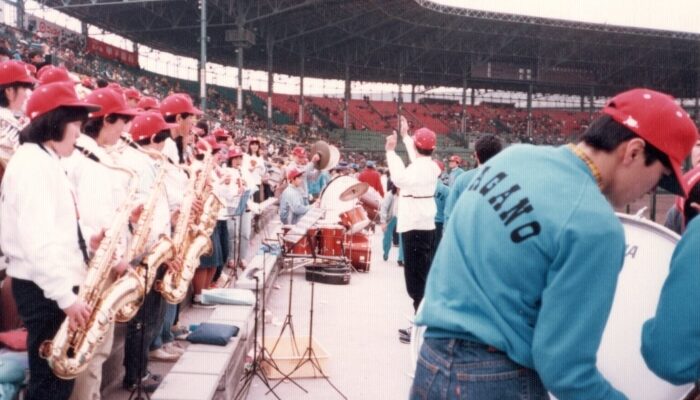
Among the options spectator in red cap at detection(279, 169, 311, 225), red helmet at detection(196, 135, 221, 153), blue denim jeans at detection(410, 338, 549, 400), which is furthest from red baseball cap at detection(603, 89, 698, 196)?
spectator in red cap at detection(279, 169, 311, 225)

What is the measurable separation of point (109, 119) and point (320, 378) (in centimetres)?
285

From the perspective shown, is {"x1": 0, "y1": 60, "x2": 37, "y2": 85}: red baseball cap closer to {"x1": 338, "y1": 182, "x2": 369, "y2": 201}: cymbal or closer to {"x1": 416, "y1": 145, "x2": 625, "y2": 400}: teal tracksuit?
{"x1": 416, "y1": 145, "x2": 625, "y2": 400}: teal tracksuit

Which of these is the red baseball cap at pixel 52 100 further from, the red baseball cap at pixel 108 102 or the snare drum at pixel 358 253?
the snare drum at pixel 358 253

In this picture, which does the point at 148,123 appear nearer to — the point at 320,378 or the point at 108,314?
the point at 108,314

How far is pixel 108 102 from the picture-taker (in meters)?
4.03

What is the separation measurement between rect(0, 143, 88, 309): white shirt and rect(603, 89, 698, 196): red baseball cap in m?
2.53

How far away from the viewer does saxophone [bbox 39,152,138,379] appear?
3104mm

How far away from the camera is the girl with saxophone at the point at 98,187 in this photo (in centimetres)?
360

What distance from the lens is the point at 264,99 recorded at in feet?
149

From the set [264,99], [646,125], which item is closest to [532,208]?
[646,125]

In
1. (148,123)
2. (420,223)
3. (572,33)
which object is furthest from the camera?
(572,33)

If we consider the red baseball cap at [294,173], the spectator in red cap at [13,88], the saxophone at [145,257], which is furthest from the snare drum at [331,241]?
the spectator in red cap at [13,88]

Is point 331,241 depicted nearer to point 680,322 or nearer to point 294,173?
point 294,173

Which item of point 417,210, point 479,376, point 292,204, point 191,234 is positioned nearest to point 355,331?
point 417,210
